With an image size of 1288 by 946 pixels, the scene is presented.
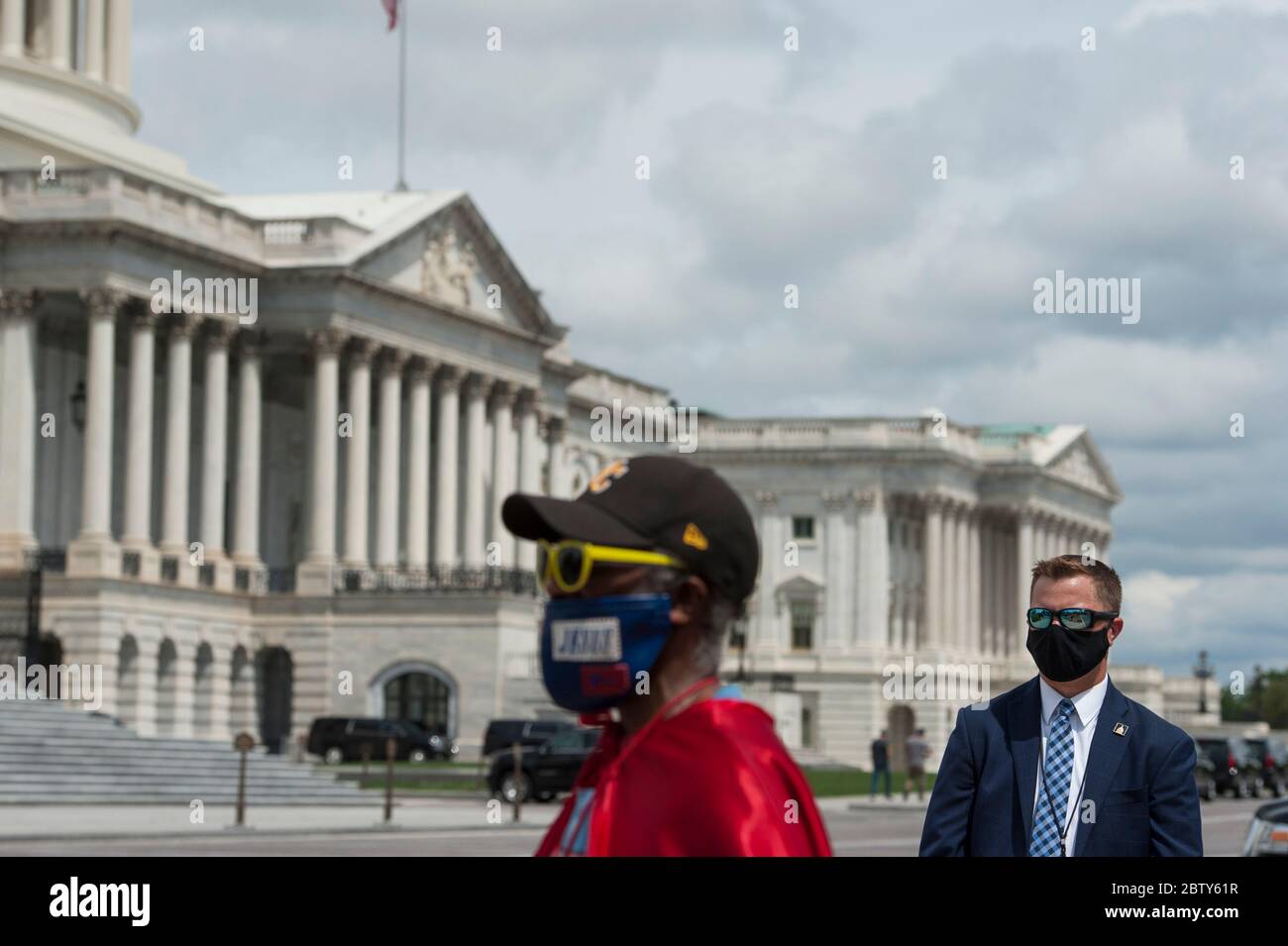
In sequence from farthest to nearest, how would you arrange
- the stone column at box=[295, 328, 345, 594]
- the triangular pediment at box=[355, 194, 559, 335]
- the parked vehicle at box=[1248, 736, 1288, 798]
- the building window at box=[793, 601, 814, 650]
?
the building window at box=[793, 601, 814, 650], the triangular pediment at box=[355, 194, 559, 335], the stone column at box=[295, 328, 345, 594], the parked vehicle at box=[1248, 736, 1288, 798]

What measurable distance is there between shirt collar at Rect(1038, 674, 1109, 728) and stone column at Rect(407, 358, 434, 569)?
7745 centimetres

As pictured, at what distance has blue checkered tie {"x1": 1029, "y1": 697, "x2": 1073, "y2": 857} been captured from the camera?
817cm

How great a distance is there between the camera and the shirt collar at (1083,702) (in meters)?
8.33

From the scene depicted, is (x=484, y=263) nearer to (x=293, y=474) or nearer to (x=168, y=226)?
(x=293, y=474)

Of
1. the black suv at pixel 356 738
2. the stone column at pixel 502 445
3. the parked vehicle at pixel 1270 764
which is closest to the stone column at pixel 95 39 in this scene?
the stone column at pixel 502 445

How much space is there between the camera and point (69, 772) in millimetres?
50156

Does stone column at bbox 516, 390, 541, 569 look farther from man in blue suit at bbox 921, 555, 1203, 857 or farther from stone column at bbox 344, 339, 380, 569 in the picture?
man in blue suit at bbox 921, 555, 1203, 857

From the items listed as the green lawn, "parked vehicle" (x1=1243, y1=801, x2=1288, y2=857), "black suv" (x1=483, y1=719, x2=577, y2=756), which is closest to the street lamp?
"black suv" (x1=483, y1=719, x2=577, y2=756)

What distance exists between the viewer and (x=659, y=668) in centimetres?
483

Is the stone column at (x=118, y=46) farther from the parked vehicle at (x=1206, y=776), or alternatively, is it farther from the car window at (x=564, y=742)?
the parked vehicle at (x=1206, y=776)

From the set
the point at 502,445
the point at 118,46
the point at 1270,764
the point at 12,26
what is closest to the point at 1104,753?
the point at 1270,764

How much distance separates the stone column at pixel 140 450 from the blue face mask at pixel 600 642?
70.7 meters

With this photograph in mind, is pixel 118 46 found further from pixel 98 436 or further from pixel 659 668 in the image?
pixel 659 668
